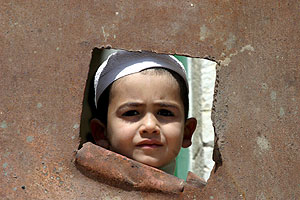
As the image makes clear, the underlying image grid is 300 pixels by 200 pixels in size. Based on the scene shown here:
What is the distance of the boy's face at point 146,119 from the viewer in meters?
1.81

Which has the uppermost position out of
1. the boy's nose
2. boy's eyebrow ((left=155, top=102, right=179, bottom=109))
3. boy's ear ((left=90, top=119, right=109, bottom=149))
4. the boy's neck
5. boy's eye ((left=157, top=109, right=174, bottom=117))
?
boy's eyebrow ((left=155, top=102, right=179, bottom=109))

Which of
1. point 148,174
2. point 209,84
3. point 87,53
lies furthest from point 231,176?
point 209,84

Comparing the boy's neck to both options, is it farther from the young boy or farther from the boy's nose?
the boy's nose

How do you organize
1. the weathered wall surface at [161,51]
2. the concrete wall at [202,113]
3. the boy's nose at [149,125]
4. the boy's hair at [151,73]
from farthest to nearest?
the concrete wall at [202,113]
the boy's hair at [151,73]
the boy's nose at [149,125]
the weathered wall surface at [161,51]

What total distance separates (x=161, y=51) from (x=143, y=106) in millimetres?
279

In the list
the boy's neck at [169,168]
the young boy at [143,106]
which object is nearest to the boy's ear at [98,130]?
the young boy at [143,106]

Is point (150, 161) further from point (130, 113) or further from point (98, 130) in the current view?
point (98, 130)

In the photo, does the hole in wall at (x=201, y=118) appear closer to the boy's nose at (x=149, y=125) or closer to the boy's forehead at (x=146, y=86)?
the boy's forehead at (x=146, y=86)

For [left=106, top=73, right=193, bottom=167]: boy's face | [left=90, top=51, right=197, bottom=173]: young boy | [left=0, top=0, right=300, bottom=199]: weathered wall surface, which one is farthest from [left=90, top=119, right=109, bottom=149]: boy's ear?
[left=0, top=0, right=300, bottom=199]: weathered wall surface

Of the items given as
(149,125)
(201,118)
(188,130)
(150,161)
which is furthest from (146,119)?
(201,118)

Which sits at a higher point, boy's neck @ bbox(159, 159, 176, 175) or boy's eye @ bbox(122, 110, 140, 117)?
boy's eye @ bbox(122, 110, 140, 117)

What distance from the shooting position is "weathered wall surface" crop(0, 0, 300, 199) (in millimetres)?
1500

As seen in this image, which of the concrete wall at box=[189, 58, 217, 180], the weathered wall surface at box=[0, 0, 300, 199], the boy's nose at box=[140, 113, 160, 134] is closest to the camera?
the weathered wall surface at box=[0, 0, 300, 199]

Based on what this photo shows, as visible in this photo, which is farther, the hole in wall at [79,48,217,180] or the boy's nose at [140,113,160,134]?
the hole in wall at [79,48,217,180]
